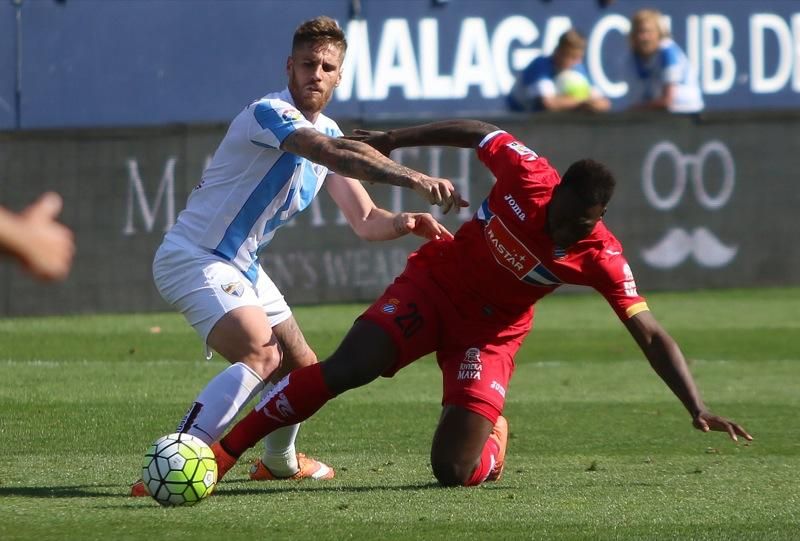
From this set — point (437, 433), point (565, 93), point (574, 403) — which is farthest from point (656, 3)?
point (437, 433)

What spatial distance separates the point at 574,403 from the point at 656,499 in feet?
11.4

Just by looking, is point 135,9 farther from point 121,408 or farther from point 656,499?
point 656,499

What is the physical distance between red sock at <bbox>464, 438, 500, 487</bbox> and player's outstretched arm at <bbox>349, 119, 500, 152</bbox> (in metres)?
1.48

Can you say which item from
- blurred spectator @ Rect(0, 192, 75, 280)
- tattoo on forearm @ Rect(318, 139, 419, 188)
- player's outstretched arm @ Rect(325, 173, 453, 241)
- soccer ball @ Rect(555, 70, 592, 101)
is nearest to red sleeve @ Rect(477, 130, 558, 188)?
player's outstretched arm @ Rect(325, 173, 453, 241)

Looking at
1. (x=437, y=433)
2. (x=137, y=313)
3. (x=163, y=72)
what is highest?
(x=163, y=72)

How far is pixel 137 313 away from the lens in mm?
15156

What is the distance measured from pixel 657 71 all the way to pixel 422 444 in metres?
9.89

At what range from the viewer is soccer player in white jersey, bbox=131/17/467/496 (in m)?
6.75

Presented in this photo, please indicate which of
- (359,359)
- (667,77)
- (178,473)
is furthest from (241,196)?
(667,77)

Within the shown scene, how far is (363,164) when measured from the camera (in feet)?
21.7

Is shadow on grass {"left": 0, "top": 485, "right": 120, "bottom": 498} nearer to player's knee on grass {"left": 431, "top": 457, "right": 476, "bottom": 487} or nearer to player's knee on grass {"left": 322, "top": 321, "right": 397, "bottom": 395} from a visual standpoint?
player's knee on grass {"left": 322, "top": 321, "right": 397, "bottom": 395}

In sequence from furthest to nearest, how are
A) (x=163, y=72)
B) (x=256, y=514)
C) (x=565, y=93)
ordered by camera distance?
(x=163, y=72), (x=565, y=93), (x=256, y=514)

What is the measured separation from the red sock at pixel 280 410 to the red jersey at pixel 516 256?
3.22ft

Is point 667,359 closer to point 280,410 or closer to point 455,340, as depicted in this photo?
point 455,340
